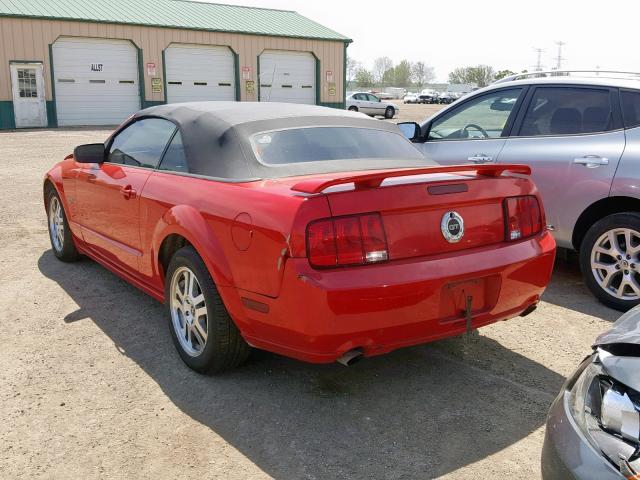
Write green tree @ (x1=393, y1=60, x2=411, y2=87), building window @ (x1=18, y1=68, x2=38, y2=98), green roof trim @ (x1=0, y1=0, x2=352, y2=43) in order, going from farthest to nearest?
green tree @ (x1=393, y1=60, x2=411, y2=87)
green roof trim @ (x1=0, y1=0, x2=352, y2=43)
building window @ (x1=18, y1=68, x2=38, y2=98)

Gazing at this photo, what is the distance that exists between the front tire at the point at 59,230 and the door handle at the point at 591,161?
4341mm

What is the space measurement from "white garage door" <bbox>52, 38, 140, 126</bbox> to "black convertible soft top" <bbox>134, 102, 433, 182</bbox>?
24.9 metres

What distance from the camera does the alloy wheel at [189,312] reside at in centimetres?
359

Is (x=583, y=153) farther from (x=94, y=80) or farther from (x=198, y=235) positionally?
(x=94, y=80)

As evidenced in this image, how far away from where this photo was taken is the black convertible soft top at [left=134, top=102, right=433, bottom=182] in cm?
356

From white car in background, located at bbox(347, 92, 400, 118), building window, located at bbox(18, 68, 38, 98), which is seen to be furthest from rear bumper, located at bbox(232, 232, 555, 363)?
white car in background, located at bbox(347, 92, 400, 118)

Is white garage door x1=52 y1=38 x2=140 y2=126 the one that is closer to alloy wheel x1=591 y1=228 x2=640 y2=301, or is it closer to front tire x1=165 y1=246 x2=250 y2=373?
front tire x1=165 y1=246 x2=250 y2=373

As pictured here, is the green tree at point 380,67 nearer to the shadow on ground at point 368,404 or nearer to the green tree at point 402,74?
the green tree at point 402,74

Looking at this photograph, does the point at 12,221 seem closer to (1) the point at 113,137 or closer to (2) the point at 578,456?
(1) the point at 113,137

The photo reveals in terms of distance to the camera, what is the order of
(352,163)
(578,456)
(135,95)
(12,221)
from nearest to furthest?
(578,456) → (352,163) → (12,221) → (135,95)

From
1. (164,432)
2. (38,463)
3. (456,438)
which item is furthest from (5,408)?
(456,438)

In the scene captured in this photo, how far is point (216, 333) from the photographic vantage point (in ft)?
11.1

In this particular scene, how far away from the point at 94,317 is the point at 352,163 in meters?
2.19

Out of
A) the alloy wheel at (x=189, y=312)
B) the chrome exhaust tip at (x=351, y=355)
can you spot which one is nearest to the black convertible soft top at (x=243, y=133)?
the alloy wheel at (x=189, y=312)
